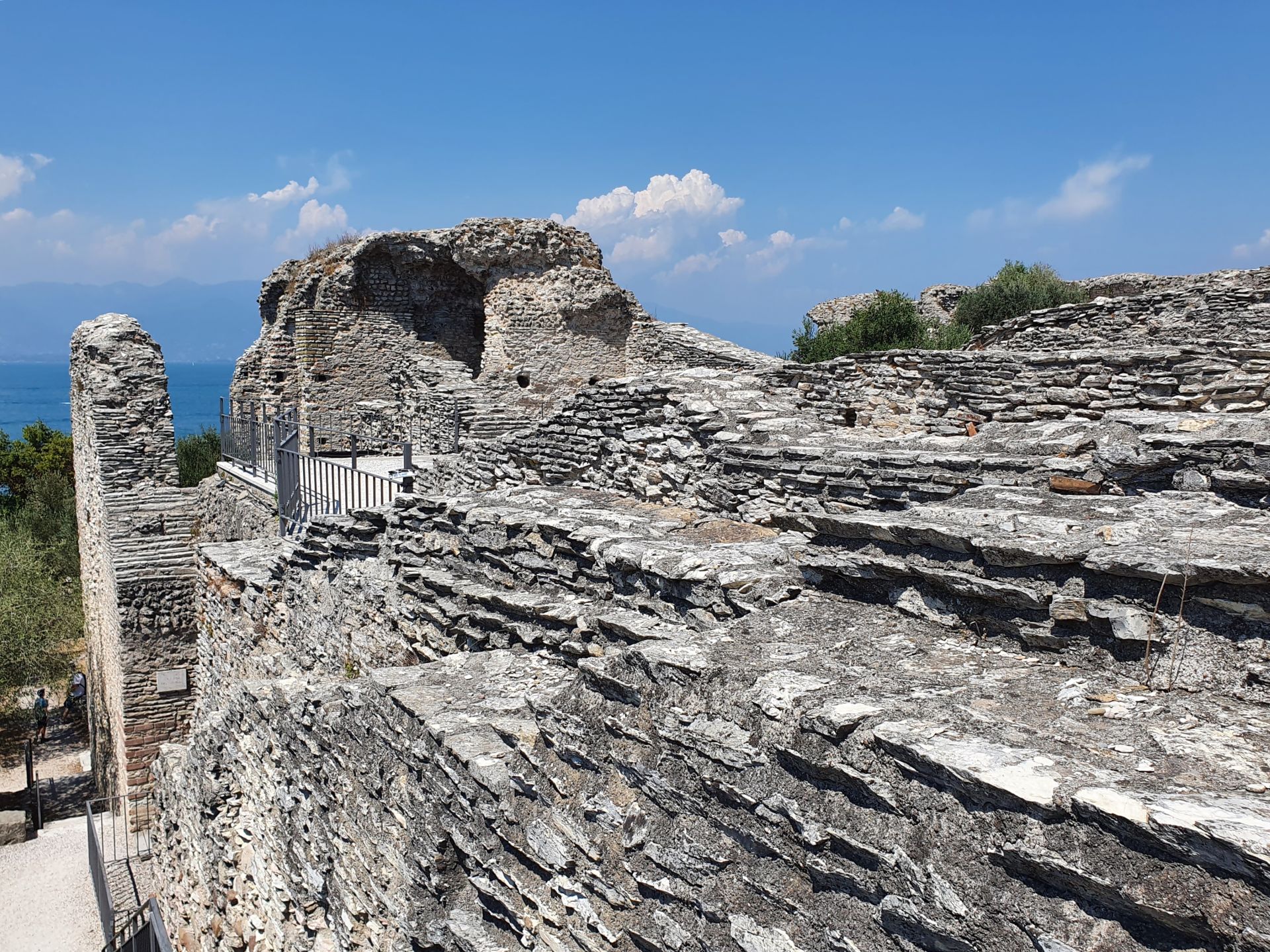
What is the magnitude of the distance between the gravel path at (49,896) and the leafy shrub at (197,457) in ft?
58.2

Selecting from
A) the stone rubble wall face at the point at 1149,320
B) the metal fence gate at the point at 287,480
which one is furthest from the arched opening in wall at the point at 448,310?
the stone rubble wall face at the point at 1149,320

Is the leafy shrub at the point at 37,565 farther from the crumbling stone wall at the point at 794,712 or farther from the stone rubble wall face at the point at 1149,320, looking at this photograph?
the stone rubble wall face at the point at 1149,320

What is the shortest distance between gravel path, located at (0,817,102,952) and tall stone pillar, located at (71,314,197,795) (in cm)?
105

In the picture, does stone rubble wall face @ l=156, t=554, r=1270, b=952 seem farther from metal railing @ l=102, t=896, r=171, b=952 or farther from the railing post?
the railing post

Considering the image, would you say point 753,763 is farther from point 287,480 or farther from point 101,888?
point 287,480

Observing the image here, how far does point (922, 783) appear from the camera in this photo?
2543mm

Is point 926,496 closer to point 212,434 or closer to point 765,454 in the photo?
point 765,454

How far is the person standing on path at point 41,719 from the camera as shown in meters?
18.3

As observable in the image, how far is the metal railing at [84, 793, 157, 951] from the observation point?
945cm

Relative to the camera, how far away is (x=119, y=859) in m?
11.0

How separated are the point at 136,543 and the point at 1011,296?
74.6 ft

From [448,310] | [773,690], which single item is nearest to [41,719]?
[448,310]

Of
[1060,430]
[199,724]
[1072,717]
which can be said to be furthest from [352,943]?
[1060,430]

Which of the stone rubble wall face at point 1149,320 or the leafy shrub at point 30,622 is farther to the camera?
the leafy shrub at point 30,622
